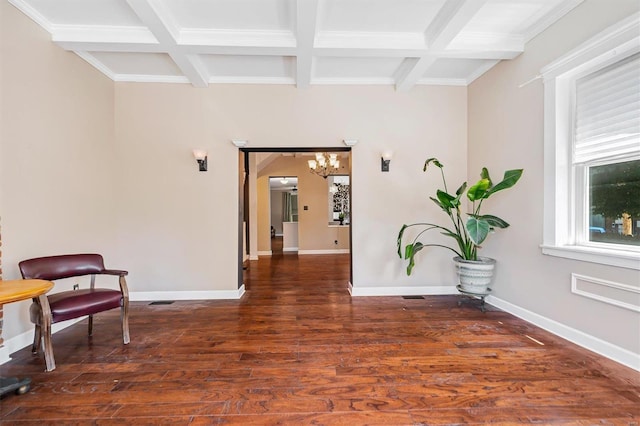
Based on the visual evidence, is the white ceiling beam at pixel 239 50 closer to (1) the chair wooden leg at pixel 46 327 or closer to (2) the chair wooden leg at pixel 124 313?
(2) the chair wooden leg at pixel 124 313

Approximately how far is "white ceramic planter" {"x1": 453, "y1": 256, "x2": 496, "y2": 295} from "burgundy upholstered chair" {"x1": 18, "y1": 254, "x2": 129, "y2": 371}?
3715mm

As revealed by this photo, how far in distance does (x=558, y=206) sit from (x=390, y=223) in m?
1.90

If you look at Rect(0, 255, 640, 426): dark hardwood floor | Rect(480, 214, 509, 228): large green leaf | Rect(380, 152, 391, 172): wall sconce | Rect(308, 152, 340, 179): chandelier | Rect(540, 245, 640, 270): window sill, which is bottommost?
Rect(0, 255, 640, 426): dark hardwood floor

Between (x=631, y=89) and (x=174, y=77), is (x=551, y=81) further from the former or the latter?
(x=174, y=77)

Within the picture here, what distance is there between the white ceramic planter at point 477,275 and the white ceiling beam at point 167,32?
4119mm

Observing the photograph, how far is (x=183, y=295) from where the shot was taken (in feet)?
13.1

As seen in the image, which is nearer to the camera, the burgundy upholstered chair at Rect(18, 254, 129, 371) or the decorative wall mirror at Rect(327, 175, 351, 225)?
the burgundy upholstered chair at Rect(18, 254, 129, 371)

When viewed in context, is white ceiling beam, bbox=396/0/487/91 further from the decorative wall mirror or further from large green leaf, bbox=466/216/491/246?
the decorative wall mirror

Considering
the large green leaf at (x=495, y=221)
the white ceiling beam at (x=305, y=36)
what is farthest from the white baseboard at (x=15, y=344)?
the large green leaf at (x=495, y=221)

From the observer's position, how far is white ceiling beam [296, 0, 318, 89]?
2.49 meters

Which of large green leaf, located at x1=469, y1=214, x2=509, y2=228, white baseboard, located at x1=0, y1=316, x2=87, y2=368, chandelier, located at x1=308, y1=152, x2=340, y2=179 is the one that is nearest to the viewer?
white baseboard, located at x1=0, y1=316, x2=87, y2=368

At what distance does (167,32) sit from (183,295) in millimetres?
3190

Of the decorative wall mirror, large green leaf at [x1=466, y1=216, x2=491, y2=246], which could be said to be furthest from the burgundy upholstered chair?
the decorative wall mirror

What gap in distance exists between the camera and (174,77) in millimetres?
3902
